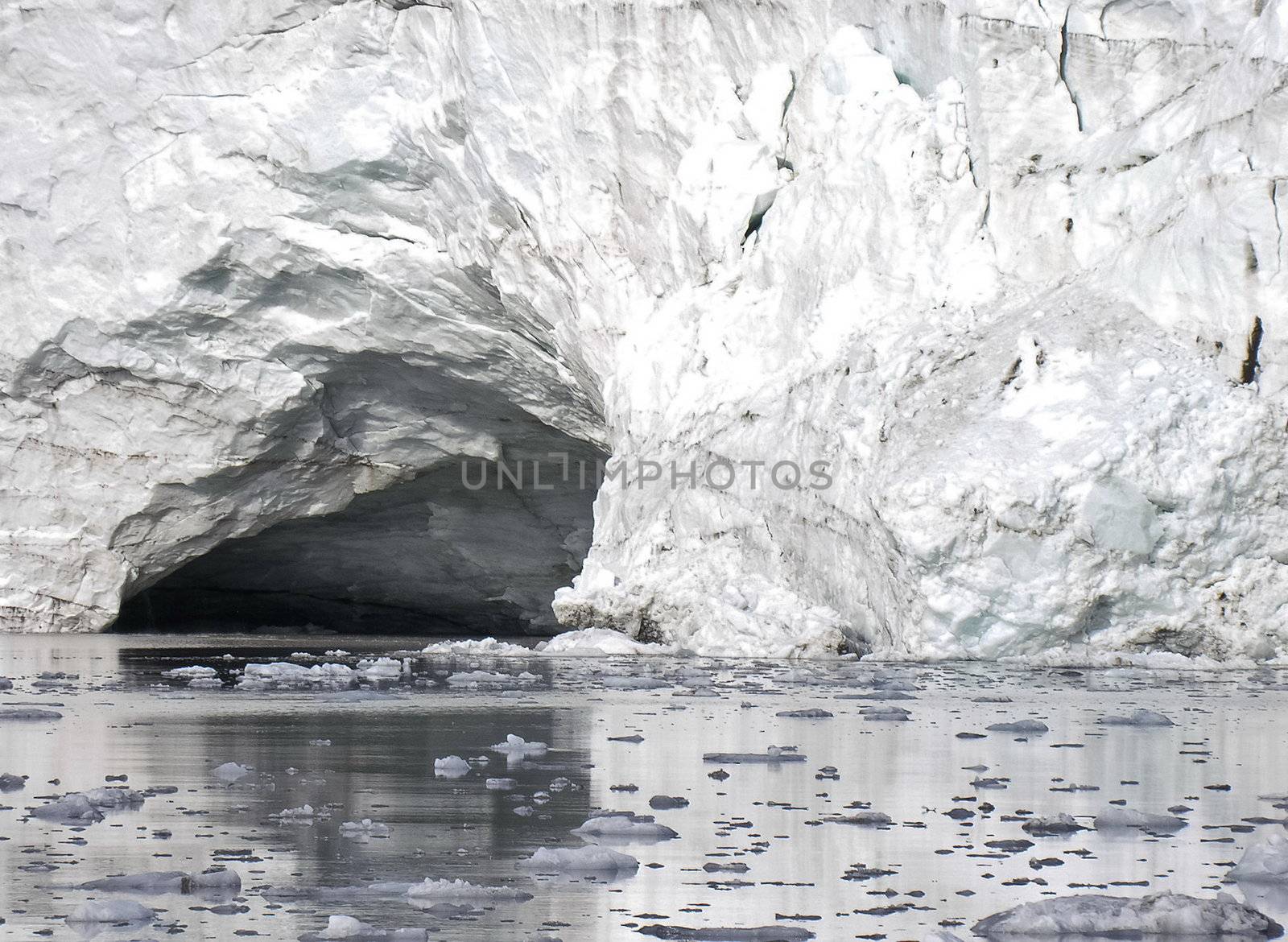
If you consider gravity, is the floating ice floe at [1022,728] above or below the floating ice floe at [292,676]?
above

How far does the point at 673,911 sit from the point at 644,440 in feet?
34.9

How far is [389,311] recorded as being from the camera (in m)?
15.5

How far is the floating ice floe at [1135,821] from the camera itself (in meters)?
3.07

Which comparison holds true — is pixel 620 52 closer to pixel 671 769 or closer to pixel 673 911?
pixel 671 769

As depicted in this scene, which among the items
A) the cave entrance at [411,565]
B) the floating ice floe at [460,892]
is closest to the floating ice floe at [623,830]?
the floating ice floe at [460,892]

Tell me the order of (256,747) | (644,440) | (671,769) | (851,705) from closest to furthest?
(671,769), (256,747), (851,705), (644,440)

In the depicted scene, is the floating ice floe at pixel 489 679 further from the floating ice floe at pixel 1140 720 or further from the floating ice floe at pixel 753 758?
the floating ice floe at pixel 753 758

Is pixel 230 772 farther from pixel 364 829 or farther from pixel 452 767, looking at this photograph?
pixel 364 829

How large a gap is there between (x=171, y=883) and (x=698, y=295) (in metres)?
10.7

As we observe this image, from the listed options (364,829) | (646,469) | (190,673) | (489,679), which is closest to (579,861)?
(364,829)

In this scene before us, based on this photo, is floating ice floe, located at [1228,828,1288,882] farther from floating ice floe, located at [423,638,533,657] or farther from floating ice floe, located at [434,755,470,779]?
floating ice floe, located at [423,638,533,657]

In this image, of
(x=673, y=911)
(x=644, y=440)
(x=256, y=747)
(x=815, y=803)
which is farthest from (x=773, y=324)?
(x=673, y=911)

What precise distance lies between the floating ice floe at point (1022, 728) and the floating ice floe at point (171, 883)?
120 inches

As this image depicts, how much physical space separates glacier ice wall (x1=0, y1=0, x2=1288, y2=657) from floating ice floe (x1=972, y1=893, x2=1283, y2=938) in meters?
7.20
